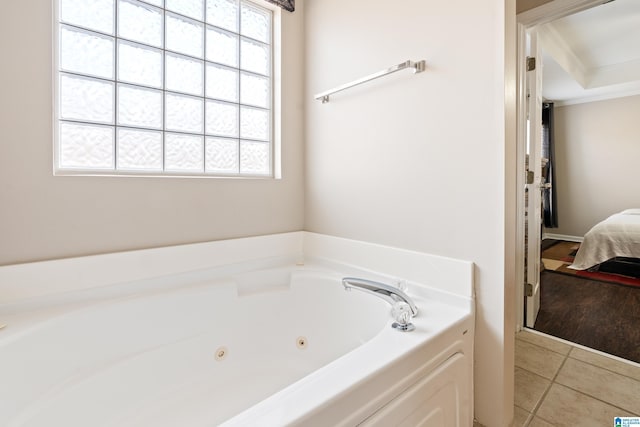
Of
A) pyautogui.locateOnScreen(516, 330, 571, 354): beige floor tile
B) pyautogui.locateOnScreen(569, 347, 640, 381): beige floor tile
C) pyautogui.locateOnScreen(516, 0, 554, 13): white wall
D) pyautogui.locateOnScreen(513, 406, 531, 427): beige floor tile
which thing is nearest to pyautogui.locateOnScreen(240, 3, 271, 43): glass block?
pyautogui.locateOnScreen(516, 0, 554, 13): white wall

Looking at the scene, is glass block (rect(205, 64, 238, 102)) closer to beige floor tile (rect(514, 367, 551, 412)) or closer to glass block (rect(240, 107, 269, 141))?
glass block (rect(240, 107, 269, 141))

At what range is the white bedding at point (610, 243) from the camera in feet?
10.3

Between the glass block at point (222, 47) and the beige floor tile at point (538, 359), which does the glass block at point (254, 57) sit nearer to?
the glass block at point (222, 47)

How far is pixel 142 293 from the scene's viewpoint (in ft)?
4.48

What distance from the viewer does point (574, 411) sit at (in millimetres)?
1296

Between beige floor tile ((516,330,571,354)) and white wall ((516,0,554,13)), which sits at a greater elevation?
white wall ((516,0,554,13))

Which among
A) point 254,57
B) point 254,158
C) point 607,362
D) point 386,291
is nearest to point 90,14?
point 254,57

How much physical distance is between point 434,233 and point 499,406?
697 mm

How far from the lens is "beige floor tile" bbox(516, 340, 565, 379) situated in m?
1.60

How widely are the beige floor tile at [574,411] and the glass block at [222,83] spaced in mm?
2200

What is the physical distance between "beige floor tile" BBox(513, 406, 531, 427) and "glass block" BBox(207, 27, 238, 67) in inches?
88.8

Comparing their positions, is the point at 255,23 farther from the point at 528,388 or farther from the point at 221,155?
the point at 528,388

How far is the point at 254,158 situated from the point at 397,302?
4.10 ft

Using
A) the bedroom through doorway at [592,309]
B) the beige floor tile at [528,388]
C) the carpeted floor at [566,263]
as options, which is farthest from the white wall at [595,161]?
the beige floor tile at [528,388]
